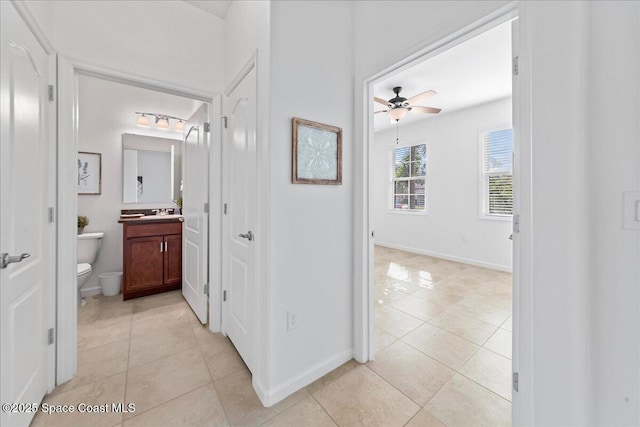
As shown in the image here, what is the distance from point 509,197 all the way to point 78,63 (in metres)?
5.31

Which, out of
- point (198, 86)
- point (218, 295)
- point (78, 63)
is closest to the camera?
point (78, 63)

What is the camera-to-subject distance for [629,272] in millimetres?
763

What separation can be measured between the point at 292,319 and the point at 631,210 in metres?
1.52

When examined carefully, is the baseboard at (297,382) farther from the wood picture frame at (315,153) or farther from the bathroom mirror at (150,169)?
the bathroom mirror at (150,169)

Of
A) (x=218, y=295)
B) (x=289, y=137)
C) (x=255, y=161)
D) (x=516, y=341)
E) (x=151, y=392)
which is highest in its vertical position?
(x=289, y=137)

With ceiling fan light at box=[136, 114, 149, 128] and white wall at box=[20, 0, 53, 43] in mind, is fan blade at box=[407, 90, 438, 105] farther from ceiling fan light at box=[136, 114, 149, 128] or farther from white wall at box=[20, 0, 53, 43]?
ceiling fan light at box=[136, 114, 149, 128]

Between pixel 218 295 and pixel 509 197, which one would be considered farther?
pixel 509 197

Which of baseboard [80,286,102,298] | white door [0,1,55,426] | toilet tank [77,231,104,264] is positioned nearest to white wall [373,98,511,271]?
white door [0,1,55,426]

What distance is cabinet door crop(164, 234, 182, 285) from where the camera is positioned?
2996 mm

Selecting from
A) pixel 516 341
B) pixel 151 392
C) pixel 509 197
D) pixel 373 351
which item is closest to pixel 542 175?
pixel 516 341

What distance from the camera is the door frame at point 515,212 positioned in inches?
34.9

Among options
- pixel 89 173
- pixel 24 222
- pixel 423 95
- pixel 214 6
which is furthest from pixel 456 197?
pixel 89 173

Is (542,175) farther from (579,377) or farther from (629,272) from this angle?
(579,377)

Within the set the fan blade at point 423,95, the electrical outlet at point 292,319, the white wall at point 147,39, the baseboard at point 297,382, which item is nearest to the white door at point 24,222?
the white wall at point 147,39
